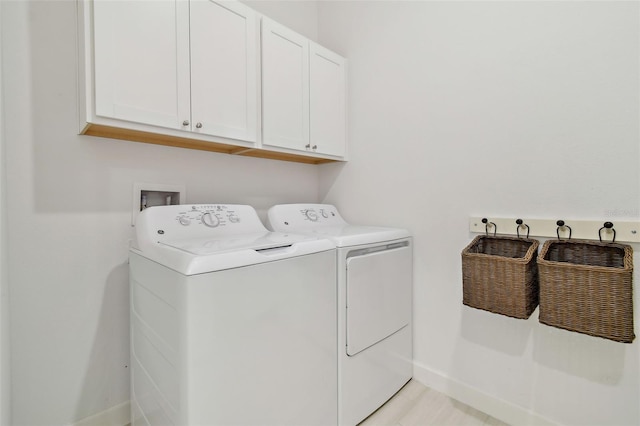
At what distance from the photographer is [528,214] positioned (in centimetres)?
147

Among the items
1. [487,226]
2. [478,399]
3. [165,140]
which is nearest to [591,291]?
[487,226]

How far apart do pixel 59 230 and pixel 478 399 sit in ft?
7.20

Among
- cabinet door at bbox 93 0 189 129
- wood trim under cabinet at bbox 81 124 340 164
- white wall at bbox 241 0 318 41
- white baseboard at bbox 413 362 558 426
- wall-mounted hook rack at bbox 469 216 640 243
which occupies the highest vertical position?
white wall at bbox 241 0 318 41

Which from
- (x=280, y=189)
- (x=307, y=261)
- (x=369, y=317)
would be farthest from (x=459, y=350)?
(x=280, y=189)

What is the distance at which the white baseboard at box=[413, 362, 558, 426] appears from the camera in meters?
1.46

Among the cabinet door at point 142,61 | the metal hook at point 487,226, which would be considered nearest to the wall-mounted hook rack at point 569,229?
the metal hook at point 487,226

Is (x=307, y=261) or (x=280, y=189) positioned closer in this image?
(x=307, y=261)

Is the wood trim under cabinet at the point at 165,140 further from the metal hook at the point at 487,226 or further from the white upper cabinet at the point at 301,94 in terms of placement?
the metal hook at the point at 487,226

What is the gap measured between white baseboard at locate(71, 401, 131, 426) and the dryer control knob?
4.43ft

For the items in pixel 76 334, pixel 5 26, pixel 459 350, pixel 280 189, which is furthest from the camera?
pixel 280 189

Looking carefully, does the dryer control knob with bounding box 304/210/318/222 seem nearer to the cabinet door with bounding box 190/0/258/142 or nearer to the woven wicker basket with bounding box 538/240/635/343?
the cabinet door with bounding box 190/0/258/142

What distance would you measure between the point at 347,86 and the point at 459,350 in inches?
72.0

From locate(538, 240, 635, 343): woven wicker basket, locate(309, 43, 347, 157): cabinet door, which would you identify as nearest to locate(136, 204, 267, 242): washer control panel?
locate(309, 43, 347, 157): cabinet door

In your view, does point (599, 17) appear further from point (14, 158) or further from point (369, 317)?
point (14, 158)
